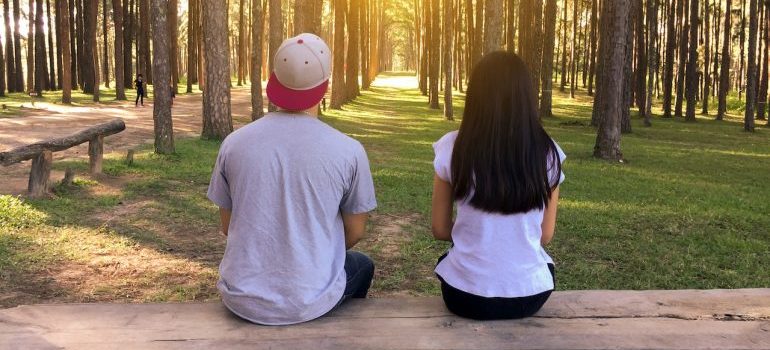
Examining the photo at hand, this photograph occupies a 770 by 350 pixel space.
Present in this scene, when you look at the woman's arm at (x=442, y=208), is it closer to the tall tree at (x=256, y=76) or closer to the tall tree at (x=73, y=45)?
the tall tree at (x=256, y=76)

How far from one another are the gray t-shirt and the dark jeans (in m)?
0.32

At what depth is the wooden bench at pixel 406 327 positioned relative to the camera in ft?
9.54

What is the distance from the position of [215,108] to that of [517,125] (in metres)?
15.2

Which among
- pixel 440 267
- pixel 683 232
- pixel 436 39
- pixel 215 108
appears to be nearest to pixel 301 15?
pixel 215 108

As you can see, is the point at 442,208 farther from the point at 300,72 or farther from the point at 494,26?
the point at 494,26

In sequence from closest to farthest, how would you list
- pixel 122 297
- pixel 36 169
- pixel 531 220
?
1. pixel 531 220
2. pixel 122 297
3. pixel 36 169

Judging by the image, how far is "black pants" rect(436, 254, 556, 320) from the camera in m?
3.15

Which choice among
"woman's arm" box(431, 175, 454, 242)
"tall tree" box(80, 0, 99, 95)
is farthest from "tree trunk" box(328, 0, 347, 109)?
"woman's arm" box(431, 175, 454, 242)

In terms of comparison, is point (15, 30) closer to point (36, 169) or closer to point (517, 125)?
point (36, 169)

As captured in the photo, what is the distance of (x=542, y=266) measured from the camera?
324 centimetres

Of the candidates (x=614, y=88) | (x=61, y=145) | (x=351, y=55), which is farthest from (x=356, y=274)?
(x=351, y=55)

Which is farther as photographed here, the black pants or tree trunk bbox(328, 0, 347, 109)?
tree trunk bbox(328, 0, 347, 109)

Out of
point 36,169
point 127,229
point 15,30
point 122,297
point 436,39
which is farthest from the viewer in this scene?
point 15,30

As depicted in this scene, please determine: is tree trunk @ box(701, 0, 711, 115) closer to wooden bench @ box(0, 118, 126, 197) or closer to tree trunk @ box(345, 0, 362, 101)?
tree trunk @ box(345, 0, 362, 101)
